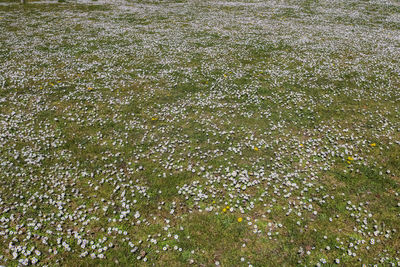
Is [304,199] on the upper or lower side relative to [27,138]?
lower

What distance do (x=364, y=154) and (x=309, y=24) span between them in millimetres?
25514

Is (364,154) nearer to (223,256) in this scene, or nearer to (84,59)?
(223,256)

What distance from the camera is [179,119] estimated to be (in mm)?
12680

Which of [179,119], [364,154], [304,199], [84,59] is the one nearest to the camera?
[304,199]

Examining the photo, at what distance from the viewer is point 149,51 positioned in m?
21.4

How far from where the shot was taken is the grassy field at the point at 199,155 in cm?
730

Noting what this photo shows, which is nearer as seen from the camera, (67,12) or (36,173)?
(36,173)

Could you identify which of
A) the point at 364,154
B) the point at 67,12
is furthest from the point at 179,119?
the point at 67,12

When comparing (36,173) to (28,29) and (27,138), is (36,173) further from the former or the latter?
(28,29)

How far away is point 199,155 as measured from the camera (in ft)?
34.5

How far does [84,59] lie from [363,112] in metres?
20.6

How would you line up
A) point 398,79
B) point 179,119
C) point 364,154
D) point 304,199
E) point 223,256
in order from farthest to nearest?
point 398,79, point 179,119, point 364,154, point 304,199, point 223,256

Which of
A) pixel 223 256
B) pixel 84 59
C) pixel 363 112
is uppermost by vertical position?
pixel 84 59

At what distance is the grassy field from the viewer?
287 inches
